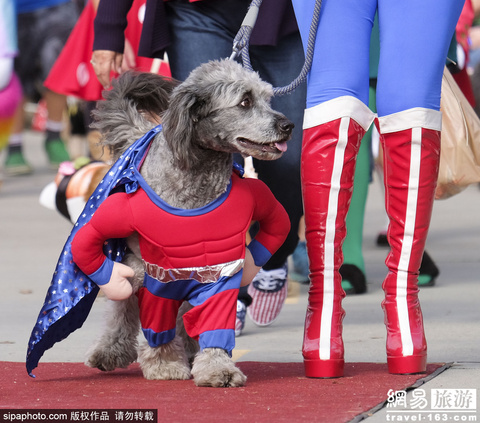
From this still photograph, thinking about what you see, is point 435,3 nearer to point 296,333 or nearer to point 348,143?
point 348,143

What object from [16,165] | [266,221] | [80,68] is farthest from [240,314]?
[16,165]

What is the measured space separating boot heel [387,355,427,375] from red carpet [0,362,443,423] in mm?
32

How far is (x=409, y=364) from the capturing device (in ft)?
12.3

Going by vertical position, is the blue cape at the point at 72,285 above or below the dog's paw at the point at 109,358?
above

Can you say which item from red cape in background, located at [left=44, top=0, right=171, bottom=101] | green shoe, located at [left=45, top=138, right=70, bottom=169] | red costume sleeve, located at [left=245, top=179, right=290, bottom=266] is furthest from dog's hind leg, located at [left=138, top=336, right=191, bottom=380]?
green shoe, located at [left=45, top=138, right=70, bottom=169]

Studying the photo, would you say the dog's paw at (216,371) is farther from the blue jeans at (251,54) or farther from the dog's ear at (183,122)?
the blue jeans at (251,54)

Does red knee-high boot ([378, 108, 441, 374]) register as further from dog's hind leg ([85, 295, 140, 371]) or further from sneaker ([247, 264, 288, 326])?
sneaker ([247, 264, 288, 326])

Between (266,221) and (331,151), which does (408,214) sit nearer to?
(331,151)

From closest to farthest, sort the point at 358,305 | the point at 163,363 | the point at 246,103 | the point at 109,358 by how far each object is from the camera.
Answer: the point at 246,103 < the point at 163,363 < the point at 109,358 < the point at 358,305

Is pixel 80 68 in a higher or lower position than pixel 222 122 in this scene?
lower

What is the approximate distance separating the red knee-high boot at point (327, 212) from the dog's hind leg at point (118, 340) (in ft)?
2.26

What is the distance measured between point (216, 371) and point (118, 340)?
55cm

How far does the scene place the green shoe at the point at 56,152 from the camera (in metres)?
12.9

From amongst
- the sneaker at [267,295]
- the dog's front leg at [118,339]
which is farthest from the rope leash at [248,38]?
the sneaker at [267,295]
